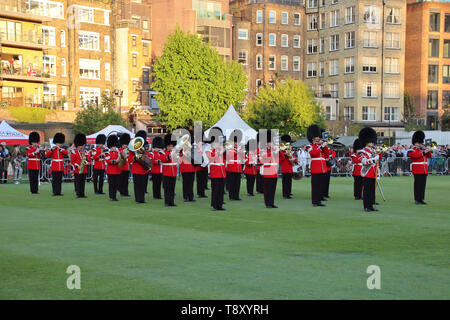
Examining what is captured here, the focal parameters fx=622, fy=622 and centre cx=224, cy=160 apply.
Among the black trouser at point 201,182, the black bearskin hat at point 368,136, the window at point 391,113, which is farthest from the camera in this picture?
the window at point 391,113

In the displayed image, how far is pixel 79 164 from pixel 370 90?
59.2 metres

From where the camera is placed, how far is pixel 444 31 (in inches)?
3066

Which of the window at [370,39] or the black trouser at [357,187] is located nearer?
the black trouser at [357,187]

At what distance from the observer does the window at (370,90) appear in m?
75.8

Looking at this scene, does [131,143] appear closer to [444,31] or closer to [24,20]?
[24,20]

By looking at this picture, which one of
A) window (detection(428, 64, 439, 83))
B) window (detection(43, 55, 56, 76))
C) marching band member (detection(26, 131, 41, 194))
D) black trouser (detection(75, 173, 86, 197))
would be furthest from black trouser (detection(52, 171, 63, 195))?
window (detection(428, 64, 439, 83))

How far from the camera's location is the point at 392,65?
251 ft

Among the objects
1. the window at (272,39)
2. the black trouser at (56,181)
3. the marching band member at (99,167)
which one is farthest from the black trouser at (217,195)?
the window at (272,39)

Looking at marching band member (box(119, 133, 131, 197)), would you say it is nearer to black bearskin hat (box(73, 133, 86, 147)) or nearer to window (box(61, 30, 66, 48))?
black bearskin hat (box(73, 133, 86, 147))

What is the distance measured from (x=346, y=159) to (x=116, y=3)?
36.4 metres

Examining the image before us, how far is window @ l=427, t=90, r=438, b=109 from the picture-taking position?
78438 millimetres

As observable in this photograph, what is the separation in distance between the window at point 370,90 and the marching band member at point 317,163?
57.6 metres

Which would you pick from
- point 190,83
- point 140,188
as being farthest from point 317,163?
point 190,83

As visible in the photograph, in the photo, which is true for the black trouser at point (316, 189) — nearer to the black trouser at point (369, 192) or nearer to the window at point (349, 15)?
the black trouser at point (369, 192)
